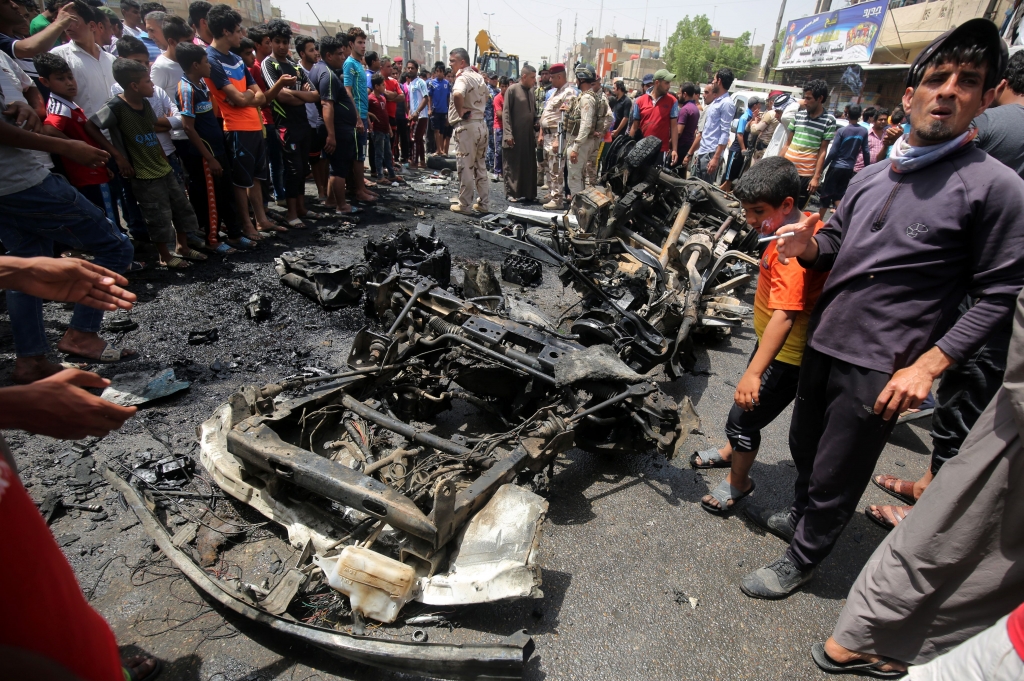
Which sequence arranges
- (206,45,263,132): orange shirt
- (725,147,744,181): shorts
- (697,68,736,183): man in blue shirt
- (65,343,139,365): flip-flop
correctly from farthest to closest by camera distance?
(725,147,744,181): shorts → (697,68,736,183): man in blue shirt → (206,45,263,132): orange shirt → (65,343,139,365): flip-flop

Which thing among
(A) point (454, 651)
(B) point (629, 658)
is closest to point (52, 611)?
(A) point (454, 651)

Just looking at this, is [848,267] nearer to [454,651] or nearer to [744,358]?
[454,651]

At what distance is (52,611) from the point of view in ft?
3.51

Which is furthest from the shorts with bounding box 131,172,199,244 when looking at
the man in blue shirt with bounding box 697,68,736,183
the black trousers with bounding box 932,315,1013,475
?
the man in blue shirt with bounding box 697,68,736,183

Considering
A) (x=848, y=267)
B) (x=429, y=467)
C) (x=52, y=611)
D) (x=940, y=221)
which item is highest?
(x=940, y=221)

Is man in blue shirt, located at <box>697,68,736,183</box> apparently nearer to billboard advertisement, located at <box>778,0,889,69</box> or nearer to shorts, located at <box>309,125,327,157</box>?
shorts, located at <box>309,125,327,157</box>

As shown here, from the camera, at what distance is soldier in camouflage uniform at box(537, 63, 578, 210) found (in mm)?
8953

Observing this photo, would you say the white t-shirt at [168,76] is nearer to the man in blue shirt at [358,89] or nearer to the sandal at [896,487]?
the man in blue shirt at [358,89]

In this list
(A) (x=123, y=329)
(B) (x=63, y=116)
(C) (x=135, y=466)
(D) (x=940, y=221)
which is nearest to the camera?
(D) (x=940, y=221)

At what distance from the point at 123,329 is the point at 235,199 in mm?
2546

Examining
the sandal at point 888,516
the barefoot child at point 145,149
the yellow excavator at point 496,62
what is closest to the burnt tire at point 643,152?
the sandal at point 888,516

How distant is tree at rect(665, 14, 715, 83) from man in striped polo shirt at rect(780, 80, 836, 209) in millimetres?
52206

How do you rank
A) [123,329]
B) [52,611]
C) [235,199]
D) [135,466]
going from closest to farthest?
[52,611] → [135,466] → [123,329] → [235,199]

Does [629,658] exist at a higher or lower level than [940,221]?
lower
